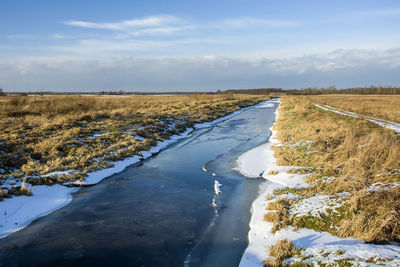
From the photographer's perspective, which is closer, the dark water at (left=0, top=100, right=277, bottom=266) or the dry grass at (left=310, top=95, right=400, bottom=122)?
the dark water at (left=0, top=100, right=277, bottom=266)

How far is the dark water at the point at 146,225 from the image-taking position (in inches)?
219

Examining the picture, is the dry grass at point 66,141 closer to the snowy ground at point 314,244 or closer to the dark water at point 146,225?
the dark water at point 146,225

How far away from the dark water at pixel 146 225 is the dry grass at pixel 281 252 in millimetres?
747

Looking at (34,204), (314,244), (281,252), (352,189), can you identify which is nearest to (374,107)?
(352,189)

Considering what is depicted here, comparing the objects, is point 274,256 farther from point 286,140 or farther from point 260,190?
point 286,140

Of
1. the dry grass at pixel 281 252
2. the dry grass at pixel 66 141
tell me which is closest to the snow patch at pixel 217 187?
the dry grass at pixel 281 252

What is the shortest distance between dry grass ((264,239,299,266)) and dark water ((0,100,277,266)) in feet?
2.45

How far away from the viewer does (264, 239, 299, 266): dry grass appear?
201 inches

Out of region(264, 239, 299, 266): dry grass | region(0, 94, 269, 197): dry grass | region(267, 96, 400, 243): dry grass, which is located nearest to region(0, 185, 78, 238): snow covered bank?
region(0, 94, 269, 197): dry grass

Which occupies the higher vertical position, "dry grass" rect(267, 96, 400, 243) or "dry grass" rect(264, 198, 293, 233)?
"dry grass" rect(267, 96, 400, 243)

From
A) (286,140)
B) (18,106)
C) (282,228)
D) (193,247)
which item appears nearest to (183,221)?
(193,247)

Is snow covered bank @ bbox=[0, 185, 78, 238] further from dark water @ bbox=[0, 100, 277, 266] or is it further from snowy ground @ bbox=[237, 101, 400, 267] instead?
snowy ground @ bbox=[237, 101, 400, 267]

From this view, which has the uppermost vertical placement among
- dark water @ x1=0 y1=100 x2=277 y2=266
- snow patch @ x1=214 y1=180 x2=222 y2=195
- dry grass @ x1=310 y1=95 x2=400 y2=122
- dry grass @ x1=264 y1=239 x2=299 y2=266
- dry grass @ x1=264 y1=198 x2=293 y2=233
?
dry grass @ x1=310 y1=95 x2=400 y2=122

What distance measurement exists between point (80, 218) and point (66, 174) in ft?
11.1
